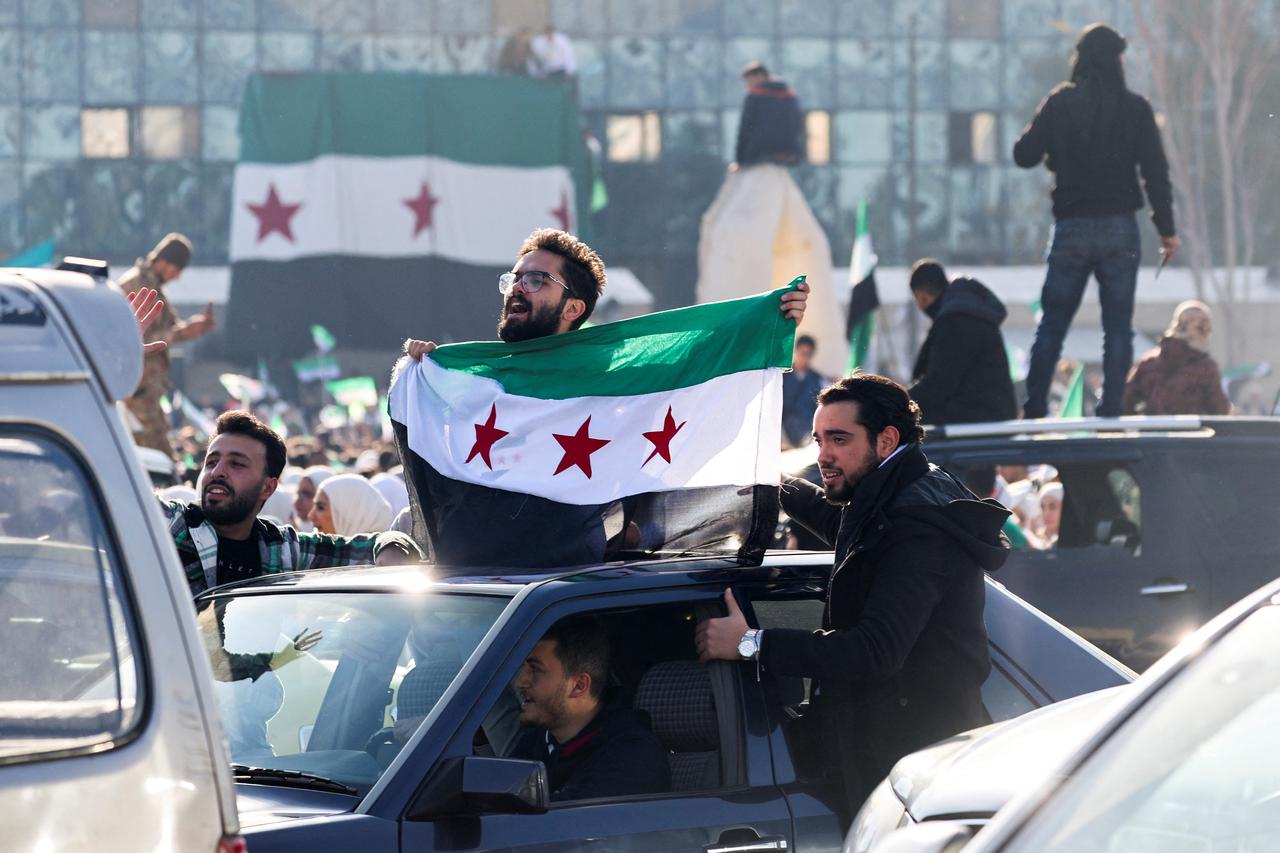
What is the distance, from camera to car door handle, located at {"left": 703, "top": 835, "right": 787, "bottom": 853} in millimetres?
4215

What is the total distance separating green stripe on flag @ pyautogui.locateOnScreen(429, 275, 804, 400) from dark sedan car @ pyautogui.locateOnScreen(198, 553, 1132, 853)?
77 centimetres

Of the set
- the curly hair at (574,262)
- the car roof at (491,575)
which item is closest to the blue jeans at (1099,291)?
the curly hair at (574,262)

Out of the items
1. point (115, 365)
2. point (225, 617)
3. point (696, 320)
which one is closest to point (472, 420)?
point (696, 320)

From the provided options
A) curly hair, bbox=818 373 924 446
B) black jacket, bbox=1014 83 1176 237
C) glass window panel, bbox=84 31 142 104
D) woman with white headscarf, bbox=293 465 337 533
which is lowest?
woman with white headscarf, bbox=293 465 337 533

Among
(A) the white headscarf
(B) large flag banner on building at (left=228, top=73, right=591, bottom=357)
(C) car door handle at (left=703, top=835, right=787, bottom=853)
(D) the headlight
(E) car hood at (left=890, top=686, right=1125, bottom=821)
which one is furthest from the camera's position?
(B) large flag banner on building at (left=228, top=73, right=591, bottom=357)

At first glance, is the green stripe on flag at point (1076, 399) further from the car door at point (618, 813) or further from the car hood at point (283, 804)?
the car hood at point (283, 804)

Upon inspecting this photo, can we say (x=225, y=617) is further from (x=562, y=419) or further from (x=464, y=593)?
(x=562, y=419)

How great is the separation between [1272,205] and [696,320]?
5103cm

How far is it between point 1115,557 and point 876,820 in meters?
4.37

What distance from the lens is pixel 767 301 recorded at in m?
5.52

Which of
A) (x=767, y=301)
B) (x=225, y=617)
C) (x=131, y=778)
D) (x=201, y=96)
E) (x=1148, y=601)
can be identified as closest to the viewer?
(x=131, y=778)

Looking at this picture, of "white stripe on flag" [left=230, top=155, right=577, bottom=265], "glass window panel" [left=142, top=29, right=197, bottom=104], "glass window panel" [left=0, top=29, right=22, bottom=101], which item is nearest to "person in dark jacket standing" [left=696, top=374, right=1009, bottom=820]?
"white stripe on flag" [left=230, top=155, right=577, bottom=265]

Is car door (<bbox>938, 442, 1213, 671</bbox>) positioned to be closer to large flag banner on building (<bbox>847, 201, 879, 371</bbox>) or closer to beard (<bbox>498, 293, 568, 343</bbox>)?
beard (<bbox>498, 293, 568, 343</bbox>)

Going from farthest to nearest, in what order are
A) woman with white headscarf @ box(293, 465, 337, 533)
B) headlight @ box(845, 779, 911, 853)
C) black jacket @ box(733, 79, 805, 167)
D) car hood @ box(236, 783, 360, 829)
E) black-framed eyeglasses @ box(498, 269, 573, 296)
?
black jacket @ box(733, 79, 805, 167), woman with white headscarf @ box(293, 465, 337, 533), black-framed eyeglasses @ box(498, 269, 573, 296), car hood @ box(236, 783, 360, 829), headlight @ box(845, 779, 911, 853)
